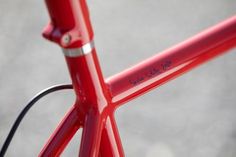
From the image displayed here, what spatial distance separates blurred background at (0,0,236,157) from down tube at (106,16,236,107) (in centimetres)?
53

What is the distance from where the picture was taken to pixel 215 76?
127 cm

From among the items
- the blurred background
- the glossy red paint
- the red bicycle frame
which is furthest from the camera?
the blurred background

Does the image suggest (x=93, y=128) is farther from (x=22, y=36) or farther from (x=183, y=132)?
(x=22, y=36)

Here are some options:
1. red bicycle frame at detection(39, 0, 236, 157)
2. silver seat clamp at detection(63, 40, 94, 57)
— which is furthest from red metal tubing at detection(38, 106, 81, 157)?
silver seat clamp at detection(63, 40, 94, 57)

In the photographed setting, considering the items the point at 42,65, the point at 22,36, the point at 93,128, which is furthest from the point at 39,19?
the point at 93,128

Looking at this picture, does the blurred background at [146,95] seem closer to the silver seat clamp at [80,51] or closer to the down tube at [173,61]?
the down tube at [173,61]

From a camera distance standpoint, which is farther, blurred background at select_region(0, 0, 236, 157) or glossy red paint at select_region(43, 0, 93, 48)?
blurred background at select_region(0, 0, 236, 157)

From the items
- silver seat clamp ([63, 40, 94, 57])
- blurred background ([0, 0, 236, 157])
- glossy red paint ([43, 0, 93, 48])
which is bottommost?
blurred background ([0, 0, 236, 157])

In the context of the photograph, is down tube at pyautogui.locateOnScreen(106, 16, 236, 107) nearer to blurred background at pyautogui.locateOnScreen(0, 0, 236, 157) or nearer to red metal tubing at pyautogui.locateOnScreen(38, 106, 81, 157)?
red metal tubing at pyautogui.locateOnScreen(38, 106, 81, 157)

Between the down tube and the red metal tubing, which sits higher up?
the down tube

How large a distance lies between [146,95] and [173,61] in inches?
24.0

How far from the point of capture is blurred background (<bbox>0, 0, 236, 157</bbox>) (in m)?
1.19

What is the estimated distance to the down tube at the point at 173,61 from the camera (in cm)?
65

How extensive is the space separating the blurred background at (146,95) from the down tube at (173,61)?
53cm
